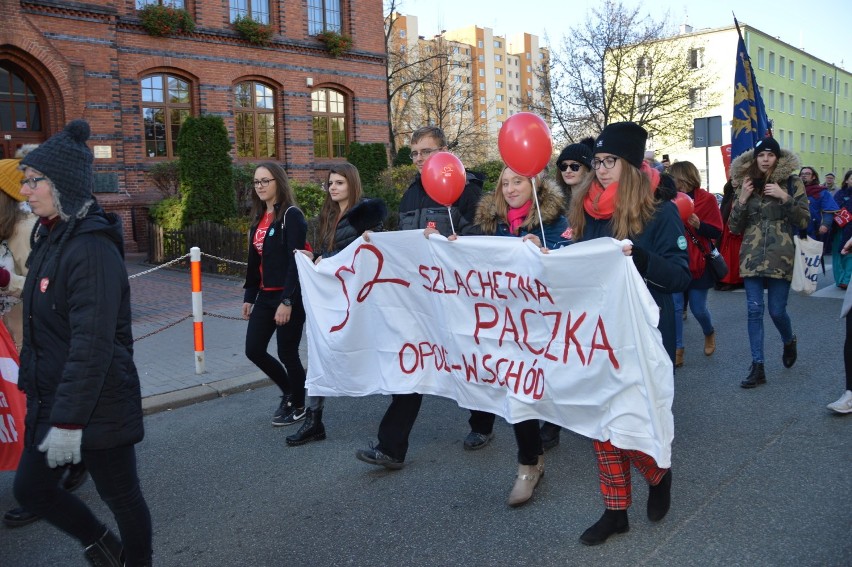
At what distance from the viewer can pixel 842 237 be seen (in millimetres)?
11602

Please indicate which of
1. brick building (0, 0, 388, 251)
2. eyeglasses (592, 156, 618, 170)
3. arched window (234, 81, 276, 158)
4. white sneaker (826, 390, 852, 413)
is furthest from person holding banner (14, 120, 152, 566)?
arched window (234, 81, 276, 158)

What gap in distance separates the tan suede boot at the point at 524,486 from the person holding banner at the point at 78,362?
185 centimetres

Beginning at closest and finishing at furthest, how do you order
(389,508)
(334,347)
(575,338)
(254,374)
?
(575,338)
(389,508)
(334,347)
(254,374)

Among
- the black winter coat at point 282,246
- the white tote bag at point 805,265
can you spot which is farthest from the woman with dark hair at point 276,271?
the white tote bag at point 805,265

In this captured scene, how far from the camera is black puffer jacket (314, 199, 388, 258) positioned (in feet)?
15.9

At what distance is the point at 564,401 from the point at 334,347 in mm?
1771

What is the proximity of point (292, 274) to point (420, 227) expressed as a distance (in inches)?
39.0

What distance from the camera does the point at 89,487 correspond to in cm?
449

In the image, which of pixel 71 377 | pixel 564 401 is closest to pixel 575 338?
pixel 564 401

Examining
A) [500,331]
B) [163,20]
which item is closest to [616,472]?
[500,331]

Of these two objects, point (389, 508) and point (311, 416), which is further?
point (311, 416)

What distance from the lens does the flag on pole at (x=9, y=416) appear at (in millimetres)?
3916

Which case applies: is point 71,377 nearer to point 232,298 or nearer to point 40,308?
point 40,308

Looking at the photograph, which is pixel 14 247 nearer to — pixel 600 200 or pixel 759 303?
pixel 600 200
